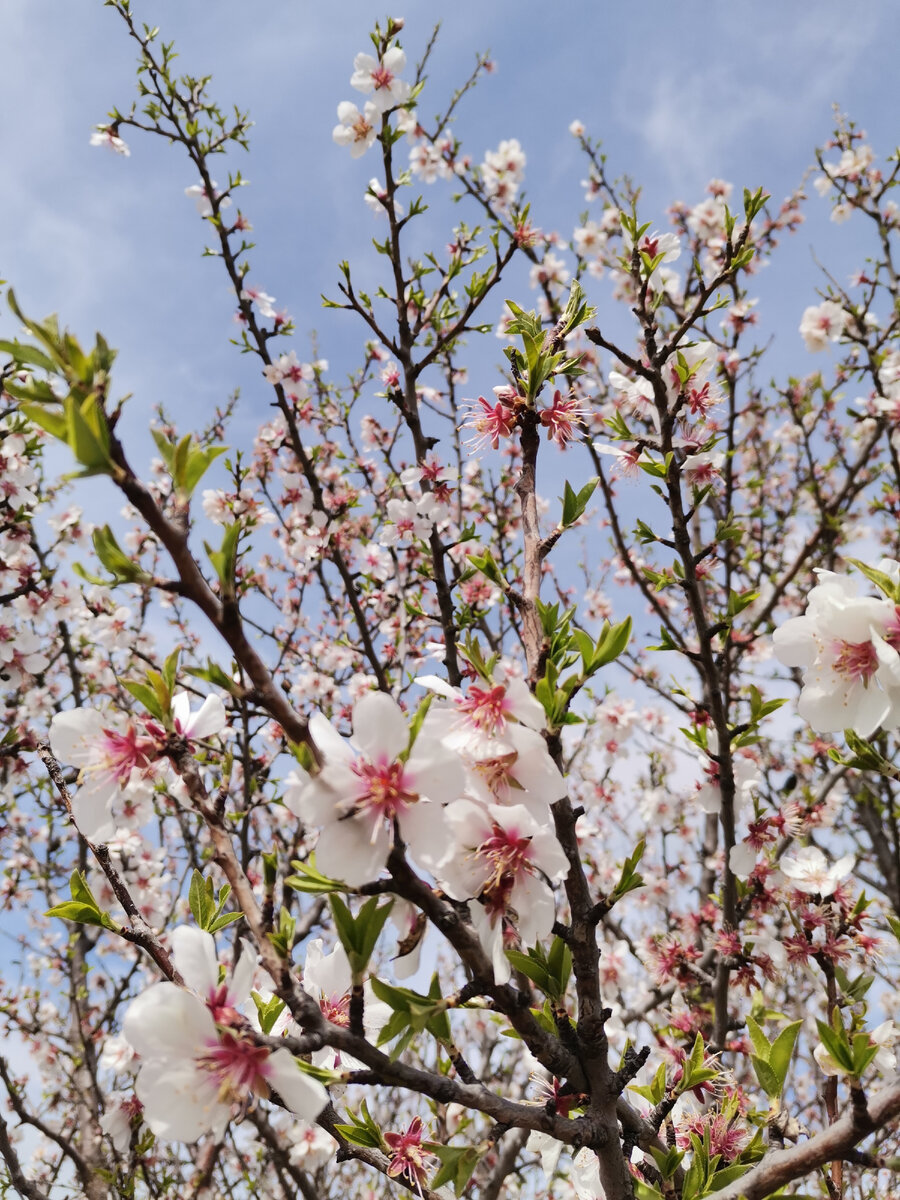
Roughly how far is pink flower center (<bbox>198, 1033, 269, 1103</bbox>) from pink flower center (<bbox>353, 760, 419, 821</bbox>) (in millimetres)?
296

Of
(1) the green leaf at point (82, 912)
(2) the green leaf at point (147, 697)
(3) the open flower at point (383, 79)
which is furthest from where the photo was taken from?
(3) the open flower at point (383, 79)

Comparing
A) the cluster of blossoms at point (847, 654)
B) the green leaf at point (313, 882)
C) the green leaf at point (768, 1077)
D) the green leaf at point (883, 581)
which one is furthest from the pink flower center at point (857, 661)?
the green leaf at point (313, 882)

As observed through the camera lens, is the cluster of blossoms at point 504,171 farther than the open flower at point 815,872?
Yes

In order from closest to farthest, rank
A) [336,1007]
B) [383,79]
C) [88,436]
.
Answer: [88,436], [336,1007], [383,79]

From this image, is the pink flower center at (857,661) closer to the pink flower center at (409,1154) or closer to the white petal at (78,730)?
the pink flower center at (409,1154)

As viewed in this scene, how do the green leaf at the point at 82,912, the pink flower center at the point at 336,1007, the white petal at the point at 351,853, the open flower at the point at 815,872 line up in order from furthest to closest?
the open flower at the point at 815,872 → the pink flower center at the point at 336,1007 → the green leaf at the point at 82,912 → the white petal at the point at 351,853

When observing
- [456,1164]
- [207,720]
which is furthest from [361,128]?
[456,1164]

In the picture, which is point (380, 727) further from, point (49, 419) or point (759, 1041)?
point (759, 1041)

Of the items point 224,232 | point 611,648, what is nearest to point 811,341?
point 224,232

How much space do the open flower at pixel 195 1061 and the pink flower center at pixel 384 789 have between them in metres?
0.22

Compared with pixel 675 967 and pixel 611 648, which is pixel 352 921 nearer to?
pixel 611 648

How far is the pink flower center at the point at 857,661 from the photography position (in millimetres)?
1272

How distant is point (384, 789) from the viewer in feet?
3.14

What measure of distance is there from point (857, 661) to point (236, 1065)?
1120 millimetres
